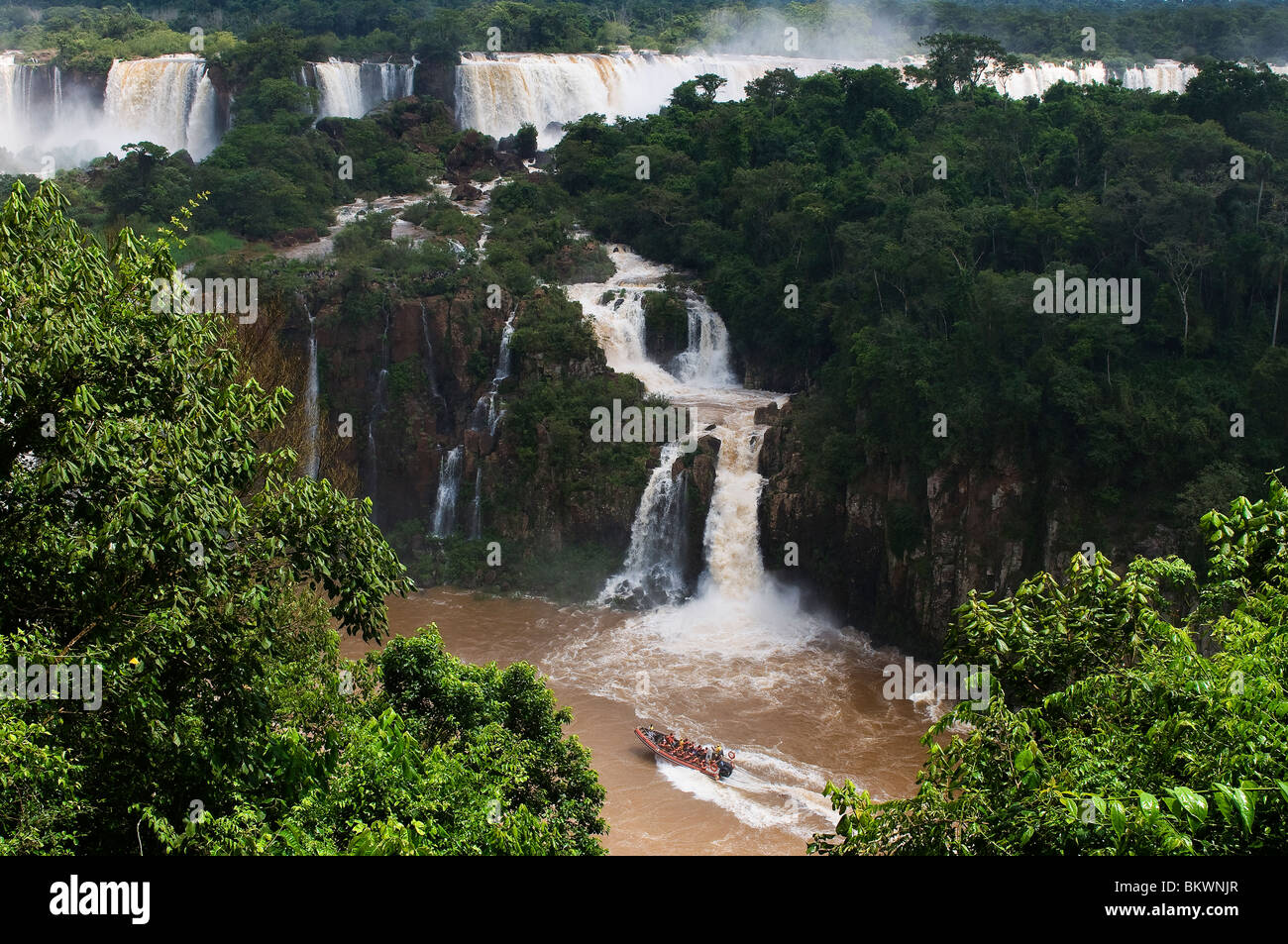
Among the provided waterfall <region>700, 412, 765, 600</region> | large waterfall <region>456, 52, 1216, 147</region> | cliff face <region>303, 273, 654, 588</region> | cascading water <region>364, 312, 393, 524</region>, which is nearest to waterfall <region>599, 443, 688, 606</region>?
waterfall <region>700, 412, 765, 600</region>

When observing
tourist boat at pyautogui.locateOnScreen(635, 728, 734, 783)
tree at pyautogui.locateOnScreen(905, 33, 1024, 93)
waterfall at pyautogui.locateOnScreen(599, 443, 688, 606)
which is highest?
tree at pyautogui.locateOnScreen(905, 33, 1024, 93)

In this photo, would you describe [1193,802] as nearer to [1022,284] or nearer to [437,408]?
[1022,284]

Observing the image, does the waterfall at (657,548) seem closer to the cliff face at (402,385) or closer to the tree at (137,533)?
the cliff face at (402,385)

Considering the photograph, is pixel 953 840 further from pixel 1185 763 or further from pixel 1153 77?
pixel 1153 77

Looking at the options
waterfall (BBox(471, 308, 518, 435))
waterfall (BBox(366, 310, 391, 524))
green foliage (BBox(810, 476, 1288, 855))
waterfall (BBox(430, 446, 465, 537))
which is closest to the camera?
green foliage (BBox(810, 476, 1288, 855))

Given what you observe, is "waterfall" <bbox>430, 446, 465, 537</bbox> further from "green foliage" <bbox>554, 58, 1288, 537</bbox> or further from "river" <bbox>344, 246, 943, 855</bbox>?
"green foliage" <bbox>554, 58, 1288, 537</bbox>
